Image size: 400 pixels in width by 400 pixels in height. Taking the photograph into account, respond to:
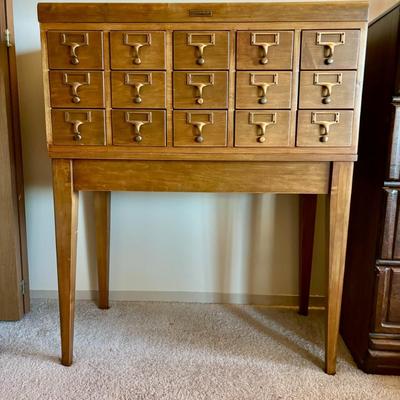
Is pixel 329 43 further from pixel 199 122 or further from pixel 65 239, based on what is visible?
pixel 65 239

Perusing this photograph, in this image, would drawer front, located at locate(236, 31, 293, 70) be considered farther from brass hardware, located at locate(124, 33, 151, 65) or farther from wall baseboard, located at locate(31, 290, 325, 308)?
wall baseboard, located at locate(31, 290, 325, 308)

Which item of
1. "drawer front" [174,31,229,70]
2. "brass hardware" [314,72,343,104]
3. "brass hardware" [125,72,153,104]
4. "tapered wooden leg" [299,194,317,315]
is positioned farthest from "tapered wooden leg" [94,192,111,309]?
"brass hardware" [314,72,343,104]

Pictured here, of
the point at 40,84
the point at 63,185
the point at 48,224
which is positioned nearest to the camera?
the point at 63,185

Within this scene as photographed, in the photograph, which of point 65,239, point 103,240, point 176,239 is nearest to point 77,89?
point 65,239

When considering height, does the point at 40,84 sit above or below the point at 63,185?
A: above

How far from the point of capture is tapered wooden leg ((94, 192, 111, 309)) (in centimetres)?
150

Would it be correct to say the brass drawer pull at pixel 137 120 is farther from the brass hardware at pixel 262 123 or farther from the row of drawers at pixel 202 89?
the brass hardware at pixel 262 123

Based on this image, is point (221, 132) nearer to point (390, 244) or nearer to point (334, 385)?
point (390, 244)

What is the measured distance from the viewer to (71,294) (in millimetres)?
1186

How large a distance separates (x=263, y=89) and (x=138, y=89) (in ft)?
1.14

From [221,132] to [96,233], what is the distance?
2.48ft

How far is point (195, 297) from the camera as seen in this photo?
1.67 metres

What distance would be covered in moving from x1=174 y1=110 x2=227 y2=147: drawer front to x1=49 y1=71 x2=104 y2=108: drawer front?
230 mm

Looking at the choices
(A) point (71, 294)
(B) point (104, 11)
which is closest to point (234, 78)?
(B) point (104, 11)
